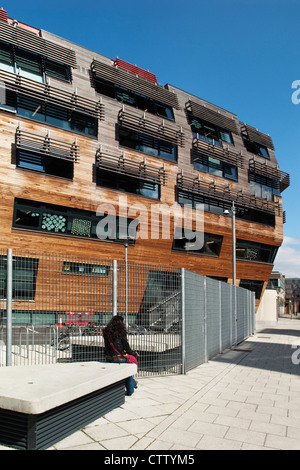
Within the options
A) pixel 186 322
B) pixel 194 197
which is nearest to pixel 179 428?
pixel 186 322

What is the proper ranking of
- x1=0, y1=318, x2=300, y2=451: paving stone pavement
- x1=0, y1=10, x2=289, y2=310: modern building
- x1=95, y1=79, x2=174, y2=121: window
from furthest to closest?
x1=95, y1=79, x2=174, y2=121: window → x1=0, y1=10, x2=289, y2=310: modern building → x1=0, y1=318, x2=300, y2=451: paving stone pavement

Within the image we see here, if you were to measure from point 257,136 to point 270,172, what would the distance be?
3547 millimetres

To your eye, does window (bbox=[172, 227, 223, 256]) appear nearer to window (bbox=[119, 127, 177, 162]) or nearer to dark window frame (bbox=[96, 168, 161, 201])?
dark window frame (bbox=[96, 168, 161, 201])

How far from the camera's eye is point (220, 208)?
97.2 feet

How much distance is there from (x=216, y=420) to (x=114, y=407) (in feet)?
5.09

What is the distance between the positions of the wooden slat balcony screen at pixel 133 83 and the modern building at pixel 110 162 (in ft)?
0.23

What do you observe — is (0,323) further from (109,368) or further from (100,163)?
(100,163)

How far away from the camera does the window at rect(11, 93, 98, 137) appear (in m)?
19.5

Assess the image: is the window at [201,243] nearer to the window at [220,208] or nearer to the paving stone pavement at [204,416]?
the window at [220,208]

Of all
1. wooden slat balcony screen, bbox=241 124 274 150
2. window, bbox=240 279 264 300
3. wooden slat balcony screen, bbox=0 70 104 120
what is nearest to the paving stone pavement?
wooden slat balcony screen, bbox=0 70 104 120

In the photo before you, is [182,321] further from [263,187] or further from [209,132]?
[263,187]

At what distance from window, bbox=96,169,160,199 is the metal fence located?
1336 centimetres

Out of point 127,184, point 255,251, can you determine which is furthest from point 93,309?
point 255,251

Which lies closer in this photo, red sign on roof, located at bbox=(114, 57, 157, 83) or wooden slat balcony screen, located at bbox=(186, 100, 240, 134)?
red sign on roof, located at bbox=(114, 57, 157, 83)
